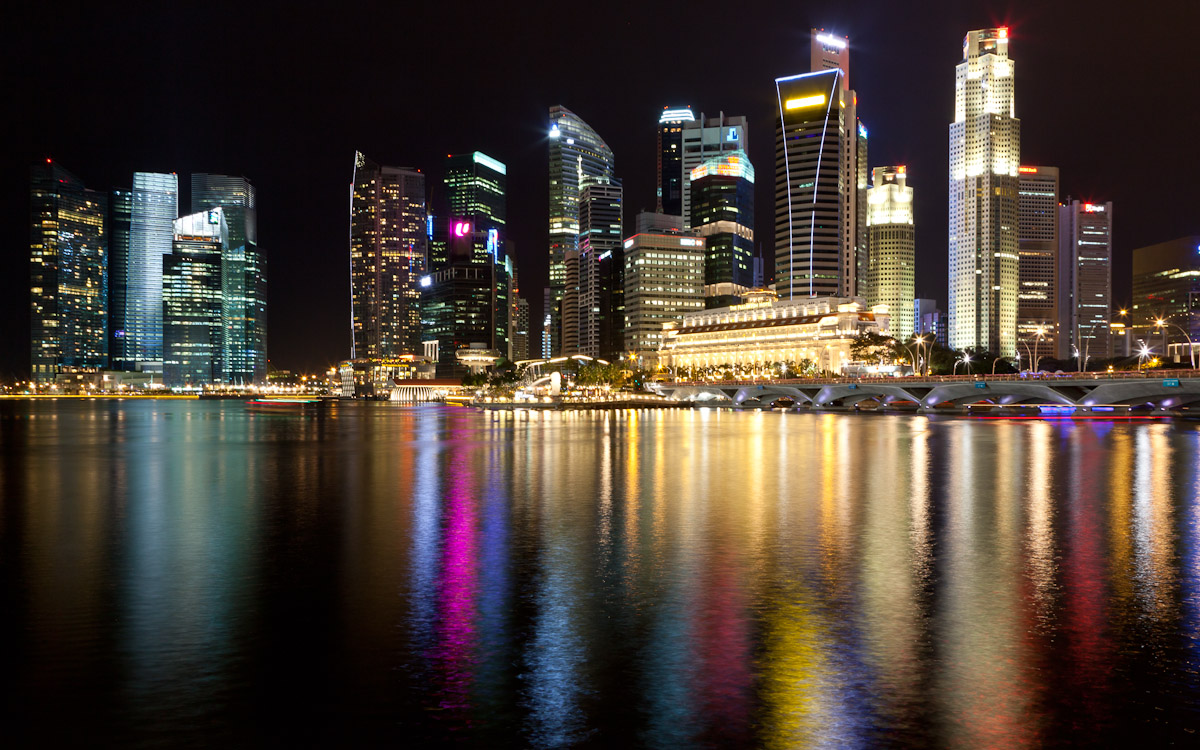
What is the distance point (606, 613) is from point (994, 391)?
362ft

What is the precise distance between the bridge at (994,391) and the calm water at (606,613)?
71.1 meters

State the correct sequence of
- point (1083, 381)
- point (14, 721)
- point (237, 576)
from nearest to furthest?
point (14, 721)
point (237, 576)
point (1083, 381)

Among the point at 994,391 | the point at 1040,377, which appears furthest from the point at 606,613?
the point at 1040,377

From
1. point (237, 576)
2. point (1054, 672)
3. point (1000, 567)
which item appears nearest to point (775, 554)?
point (1000, 567)

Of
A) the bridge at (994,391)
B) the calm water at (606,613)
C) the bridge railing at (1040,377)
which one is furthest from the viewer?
the bridge at (994,391)

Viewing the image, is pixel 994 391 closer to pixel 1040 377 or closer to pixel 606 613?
pixel 1040 377

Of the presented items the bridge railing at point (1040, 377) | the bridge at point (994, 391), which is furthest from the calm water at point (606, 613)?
the bridge at point (994, 391)

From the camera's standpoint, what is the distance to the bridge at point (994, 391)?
3856 inches

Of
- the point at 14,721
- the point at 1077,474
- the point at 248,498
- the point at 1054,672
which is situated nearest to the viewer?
the point at 14,721

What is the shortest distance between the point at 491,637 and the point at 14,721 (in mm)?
7382

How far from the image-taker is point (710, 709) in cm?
1185

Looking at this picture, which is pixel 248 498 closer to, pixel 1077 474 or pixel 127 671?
pixel 127 671

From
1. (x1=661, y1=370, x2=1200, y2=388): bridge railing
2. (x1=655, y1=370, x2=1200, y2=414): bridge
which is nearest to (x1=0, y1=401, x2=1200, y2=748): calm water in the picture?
(x1=661, y1=370, x2=1200, y2=388): bridge railing

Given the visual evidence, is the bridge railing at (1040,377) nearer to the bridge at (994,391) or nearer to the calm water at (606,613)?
the bridge at (994,391)
